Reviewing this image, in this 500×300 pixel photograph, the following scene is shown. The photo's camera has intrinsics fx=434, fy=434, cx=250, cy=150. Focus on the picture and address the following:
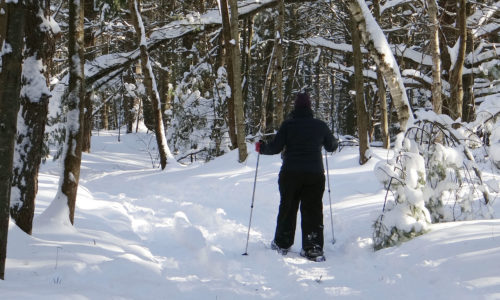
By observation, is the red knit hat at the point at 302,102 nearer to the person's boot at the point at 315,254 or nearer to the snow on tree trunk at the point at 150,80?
the person's boot at the point at 315,254

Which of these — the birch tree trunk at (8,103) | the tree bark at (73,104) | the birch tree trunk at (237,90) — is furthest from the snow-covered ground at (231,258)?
the birch tree trunk at (237,90)

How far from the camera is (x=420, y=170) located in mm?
5215

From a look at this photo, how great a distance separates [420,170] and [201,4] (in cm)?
1317

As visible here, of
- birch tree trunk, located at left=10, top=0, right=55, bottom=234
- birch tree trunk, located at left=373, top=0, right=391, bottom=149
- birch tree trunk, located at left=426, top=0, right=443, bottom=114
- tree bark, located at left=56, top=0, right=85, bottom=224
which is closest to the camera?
birch tree trunk, located at left=10, top=0, right=55, bottom=234

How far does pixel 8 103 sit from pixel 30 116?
6.03ft

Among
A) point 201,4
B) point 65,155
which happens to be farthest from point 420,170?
point 201,4

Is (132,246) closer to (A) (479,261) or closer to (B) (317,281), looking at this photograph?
(B) (317,281)

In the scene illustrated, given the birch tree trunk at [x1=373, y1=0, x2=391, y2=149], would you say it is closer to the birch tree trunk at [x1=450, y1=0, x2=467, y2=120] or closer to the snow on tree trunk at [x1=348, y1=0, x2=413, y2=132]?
the birch tree trunk at [x1=450, y1=0, x2=467, y2=120]

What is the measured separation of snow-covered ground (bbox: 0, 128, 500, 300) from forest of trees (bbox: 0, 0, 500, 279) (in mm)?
609

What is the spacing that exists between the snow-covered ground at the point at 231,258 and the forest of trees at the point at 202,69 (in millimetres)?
609

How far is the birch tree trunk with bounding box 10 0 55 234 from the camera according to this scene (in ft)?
16.2

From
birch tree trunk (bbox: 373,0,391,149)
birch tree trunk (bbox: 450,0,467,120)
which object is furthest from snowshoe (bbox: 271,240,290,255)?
birch tree trunk (bbox: 373,0,391,149)

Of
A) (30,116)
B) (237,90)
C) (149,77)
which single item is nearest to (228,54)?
(237,90)

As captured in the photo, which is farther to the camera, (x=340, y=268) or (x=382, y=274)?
(x=340, y=268)
